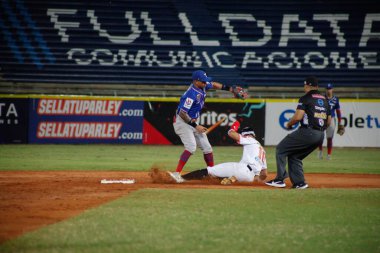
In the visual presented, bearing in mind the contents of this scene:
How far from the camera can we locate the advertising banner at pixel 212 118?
24.7m

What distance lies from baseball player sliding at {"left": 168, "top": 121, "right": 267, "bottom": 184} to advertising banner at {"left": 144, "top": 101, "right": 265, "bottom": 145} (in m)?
12.4

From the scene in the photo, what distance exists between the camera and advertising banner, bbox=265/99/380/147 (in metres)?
24.8

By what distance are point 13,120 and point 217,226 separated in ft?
59.1

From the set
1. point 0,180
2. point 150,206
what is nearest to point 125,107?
point 0,180

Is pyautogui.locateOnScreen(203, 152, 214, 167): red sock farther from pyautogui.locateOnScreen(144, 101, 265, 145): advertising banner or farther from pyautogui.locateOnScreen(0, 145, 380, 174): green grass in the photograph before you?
pyautogui.locateOnScreen(144, 101, 265, 145): advertising banner

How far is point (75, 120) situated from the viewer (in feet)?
79.4

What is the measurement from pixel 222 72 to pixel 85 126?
707cm

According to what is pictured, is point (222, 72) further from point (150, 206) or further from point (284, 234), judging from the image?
point (284, 234)

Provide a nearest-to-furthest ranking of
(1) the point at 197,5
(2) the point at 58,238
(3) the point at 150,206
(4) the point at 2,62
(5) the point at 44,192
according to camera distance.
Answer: (2) the point at 58,238, (3) the point at 150,206, (5) the point at 44,192, (4) the point at 2,62, (1) the point at 197,5

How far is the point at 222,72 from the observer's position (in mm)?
28422

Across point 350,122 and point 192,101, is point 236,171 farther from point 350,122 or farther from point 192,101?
point 350,122

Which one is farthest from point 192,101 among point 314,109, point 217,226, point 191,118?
point 217,226

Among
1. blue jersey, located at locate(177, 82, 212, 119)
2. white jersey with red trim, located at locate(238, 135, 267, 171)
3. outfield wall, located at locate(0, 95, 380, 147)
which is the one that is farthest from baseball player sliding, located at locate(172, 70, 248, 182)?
outfield wall, located at locate(0, 95, 380, 147)

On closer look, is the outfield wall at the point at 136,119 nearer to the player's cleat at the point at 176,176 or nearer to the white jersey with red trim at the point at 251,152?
the player's cleat at the point at 176,176
